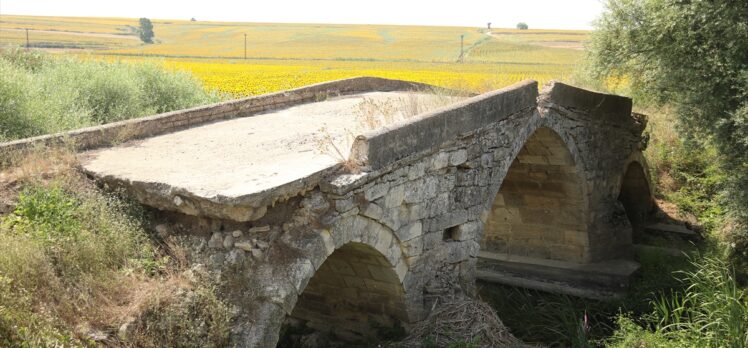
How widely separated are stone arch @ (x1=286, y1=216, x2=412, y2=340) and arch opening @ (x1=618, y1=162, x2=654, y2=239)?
855 centimetres

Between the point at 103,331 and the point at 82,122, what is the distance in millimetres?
6676

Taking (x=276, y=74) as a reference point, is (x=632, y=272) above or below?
below

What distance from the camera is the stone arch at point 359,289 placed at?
7.84m

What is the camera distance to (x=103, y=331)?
5.46 metres

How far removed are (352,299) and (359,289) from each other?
0.22 m

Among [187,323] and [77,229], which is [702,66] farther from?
[77,229]

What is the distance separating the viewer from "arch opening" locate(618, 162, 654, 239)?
15.6 meters

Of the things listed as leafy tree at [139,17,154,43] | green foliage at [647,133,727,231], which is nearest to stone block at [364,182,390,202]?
green foliage at [647,133,727,231]

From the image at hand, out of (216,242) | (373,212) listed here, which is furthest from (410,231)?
(216,242)

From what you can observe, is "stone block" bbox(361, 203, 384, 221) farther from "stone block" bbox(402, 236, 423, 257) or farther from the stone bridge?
"stone block" bbox(402, 236, 423, 257)

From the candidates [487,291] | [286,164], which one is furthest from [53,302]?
[487,291]

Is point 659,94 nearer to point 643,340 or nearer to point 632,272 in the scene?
point 632,272

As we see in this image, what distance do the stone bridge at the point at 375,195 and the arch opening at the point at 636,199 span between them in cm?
122

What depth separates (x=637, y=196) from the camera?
52.7 ft
